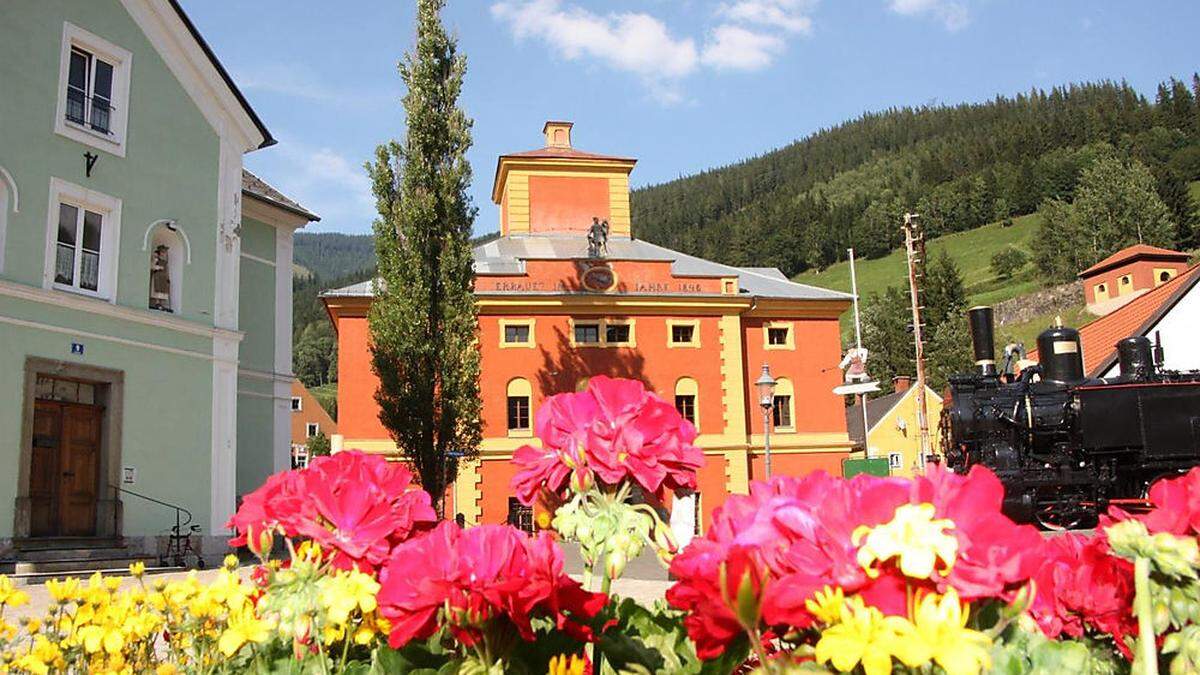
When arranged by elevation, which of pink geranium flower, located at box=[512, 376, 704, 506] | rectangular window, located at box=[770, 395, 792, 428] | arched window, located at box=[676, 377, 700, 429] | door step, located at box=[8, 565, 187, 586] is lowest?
door step, located at box=[8, 565, 187, 586]

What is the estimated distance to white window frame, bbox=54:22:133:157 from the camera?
15.2 meters

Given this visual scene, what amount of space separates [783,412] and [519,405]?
960cm

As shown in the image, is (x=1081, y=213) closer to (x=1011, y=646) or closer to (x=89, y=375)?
(x=89, y=375)

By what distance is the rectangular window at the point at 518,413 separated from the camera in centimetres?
2738

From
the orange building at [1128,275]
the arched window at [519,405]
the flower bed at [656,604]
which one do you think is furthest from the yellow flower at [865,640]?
the orange building at [1128,275]

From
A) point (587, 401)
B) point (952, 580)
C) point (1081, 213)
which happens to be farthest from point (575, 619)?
point (1081, 213)

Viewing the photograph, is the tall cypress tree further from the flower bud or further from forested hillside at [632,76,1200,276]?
forested hillside at [632,76,1200,276]

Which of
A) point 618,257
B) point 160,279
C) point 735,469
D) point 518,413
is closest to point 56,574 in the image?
point 160,279

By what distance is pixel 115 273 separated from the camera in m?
15.9

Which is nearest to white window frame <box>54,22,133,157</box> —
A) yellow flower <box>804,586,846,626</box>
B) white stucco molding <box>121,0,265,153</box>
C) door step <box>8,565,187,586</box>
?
white stucco molding <box>121,0,265,153</box>

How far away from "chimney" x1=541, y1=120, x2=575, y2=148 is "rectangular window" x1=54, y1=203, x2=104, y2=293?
22.2 m

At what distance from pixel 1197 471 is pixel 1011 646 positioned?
740 millimetres

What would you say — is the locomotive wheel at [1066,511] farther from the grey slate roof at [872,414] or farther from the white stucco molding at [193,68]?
the grey slate roof at [872,414]

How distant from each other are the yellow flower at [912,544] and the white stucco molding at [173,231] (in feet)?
59.8
